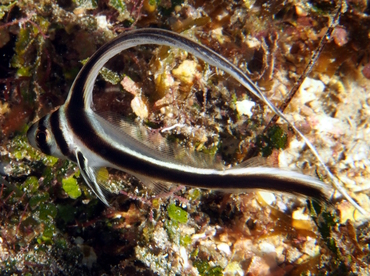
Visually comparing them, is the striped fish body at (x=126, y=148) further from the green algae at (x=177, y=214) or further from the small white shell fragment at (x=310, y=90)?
the small white shell fragment at (x=310, y=90)

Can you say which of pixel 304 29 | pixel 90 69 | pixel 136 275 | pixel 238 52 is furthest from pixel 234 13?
pixel 136 275

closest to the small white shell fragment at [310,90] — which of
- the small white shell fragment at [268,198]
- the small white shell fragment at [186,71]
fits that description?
the small white shell fragment at [268,198]

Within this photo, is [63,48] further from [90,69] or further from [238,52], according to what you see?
[238,52]

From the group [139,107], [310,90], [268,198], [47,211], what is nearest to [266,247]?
[268,198]

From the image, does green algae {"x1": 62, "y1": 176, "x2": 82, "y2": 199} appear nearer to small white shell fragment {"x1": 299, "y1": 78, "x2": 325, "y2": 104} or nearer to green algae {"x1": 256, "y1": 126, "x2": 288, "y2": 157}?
green algae {"x1": 256, "y1": 126, "x2": 288, "y2": 157}

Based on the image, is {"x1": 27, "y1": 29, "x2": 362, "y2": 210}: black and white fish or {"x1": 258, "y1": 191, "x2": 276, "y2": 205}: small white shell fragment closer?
{"x1": 27, "y1": 29, "x2": 362, "y2": 210}: black and white fish

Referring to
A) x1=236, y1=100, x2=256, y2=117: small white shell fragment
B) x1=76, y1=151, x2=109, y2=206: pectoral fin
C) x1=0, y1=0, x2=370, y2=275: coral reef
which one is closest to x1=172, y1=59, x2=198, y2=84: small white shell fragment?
x1=0, y1=0, x2=370, y2=275: coral reef

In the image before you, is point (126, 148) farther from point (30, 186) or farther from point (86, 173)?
point (30, 186)
